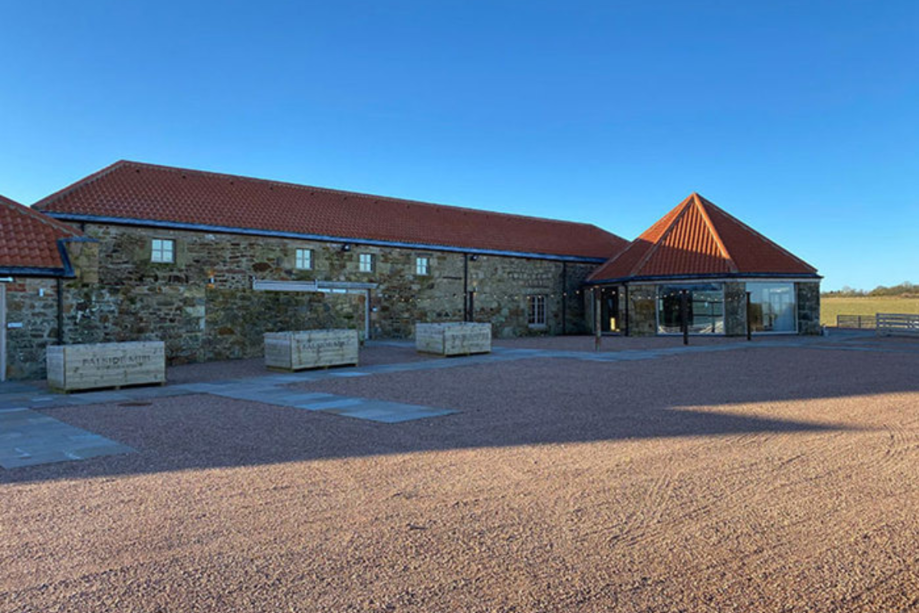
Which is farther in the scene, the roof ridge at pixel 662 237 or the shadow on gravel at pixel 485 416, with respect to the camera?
the roof ridge at pixel 662 237

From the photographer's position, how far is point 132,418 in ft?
28.5

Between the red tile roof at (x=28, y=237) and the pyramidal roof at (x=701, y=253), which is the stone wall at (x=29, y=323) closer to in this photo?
the red tile roof at (x=28, y=237)

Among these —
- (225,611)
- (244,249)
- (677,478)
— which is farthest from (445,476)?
(244,249)

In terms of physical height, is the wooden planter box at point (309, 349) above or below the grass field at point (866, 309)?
below

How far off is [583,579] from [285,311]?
15650mm

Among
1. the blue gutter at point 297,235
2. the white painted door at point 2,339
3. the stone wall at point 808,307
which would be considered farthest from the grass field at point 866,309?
the white painted door at point 2,339

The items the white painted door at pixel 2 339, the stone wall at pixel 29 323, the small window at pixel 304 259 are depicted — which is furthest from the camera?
the small window at pixel 304 259

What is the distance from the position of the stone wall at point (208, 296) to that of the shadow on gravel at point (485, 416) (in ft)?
18.5

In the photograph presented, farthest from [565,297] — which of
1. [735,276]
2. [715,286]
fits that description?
[735,276]

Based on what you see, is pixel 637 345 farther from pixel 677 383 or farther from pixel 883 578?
pixel 883 578

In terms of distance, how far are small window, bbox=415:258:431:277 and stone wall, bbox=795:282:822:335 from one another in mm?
15497

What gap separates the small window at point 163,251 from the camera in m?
18.9

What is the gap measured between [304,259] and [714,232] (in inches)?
697

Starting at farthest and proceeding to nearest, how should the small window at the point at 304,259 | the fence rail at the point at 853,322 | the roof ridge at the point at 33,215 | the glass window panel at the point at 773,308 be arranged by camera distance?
1. the fence rail at the point at 853,322
2. the glass window panel at the point at 773,308
3. the small window at the point at 304,259
4. the roof ridge at the point at 33,215
